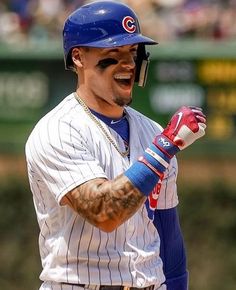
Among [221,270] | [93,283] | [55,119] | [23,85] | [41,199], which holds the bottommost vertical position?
[221,270]

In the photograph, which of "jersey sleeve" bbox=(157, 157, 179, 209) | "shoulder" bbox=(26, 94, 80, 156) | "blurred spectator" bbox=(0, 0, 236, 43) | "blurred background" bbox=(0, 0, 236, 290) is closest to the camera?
"shoulder" bbox=(26, 94, 80, 156)

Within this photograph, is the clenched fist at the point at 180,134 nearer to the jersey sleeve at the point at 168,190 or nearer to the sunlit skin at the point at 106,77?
the sunlit skin at the point at 106,77

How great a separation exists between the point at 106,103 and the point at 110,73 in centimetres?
15

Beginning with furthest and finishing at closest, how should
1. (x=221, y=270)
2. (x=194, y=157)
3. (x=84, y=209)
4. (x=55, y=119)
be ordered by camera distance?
(x=194, y=157) < (x=221, y=270) < (x=55, y=119) < (x=84, y=209)

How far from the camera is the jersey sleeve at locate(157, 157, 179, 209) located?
4.89 m

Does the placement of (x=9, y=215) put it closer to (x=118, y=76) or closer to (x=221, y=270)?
(x=221, y=270)

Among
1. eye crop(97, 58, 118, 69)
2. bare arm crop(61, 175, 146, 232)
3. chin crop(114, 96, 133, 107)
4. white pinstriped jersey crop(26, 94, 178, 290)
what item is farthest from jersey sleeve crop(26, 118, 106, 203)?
eye crop(97, 58, 118, 69)

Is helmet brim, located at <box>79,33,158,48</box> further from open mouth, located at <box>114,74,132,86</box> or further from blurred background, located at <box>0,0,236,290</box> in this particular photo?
blurred background, located at <box>0,0,236,290</box>

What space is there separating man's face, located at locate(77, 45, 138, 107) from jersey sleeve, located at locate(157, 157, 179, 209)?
504 millimetres

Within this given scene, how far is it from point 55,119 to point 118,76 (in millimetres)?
327

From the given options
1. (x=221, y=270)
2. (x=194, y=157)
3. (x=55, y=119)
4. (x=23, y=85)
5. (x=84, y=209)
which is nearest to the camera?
(x=84, y=209)

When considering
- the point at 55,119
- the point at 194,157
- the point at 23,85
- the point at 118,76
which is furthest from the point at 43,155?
the point at 23,85

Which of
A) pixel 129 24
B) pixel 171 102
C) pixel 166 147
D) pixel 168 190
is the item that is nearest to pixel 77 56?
pixel 129 24

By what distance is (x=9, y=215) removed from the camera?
10.8m
